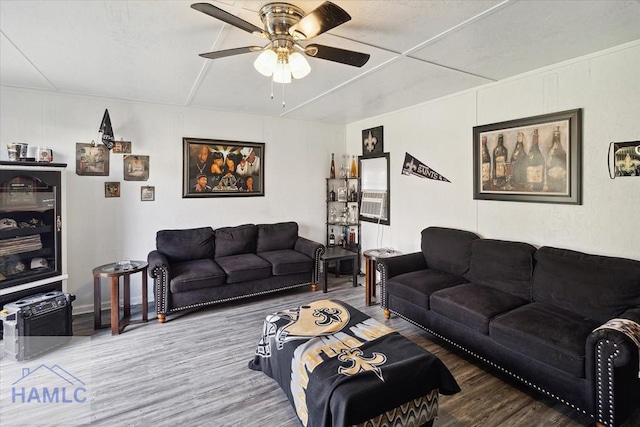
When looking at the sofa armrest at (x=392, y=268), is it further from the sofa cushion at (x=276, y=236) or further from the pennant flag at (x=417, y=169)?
the sofa cushion at (x=276, y=236)

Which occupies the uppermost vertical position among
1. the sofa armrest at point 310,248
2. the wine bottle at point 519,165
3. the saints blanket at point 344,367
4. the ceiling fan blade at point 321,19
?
the ceiling fan blade at point 321,19

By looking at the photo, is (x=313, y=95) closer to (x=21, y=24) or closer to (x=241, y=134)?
(x=241, y=134)

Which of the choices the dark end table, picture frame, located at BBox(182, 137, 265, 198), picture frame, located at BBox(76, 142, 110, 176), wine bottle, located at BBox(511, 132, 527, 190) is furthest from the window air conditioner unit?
picture frame, located at BBox(76, 142, 110, 176)

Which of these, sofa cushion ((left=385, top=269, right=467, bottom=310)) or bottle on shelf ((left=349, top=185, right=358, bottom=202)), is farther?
bottle on shelf ((left=349, top=185, right=358, bottom=202))

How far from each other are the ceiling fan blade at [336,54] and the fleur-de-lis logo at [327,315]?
1845 mm

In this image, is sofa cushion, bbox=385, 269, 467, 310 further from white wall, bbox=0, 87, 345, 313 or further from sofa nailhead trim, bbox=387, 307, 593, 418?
white wall, bbox=0, 87, 345, 313

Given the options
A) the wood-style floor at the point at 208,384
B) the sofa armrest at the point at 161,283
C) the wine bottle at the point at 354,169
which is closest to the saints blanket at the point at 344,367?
the wood-style floor at the point at 208,384

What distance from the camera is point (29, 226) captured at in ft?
10.6

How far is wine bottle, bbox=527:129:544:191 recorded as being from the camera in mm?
3023

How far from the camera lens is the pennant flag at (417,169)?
407 centimetres

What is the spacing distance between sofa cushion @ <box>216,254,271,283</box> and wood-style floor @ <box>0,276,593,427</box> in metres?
0.55

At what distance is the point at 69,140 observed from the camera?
3.72 metres

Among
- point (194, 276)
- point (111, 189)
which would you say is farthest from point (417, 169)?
point (111, 189)

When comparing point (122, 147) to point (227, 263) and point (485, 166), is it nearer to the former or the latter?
point (227, 263)
